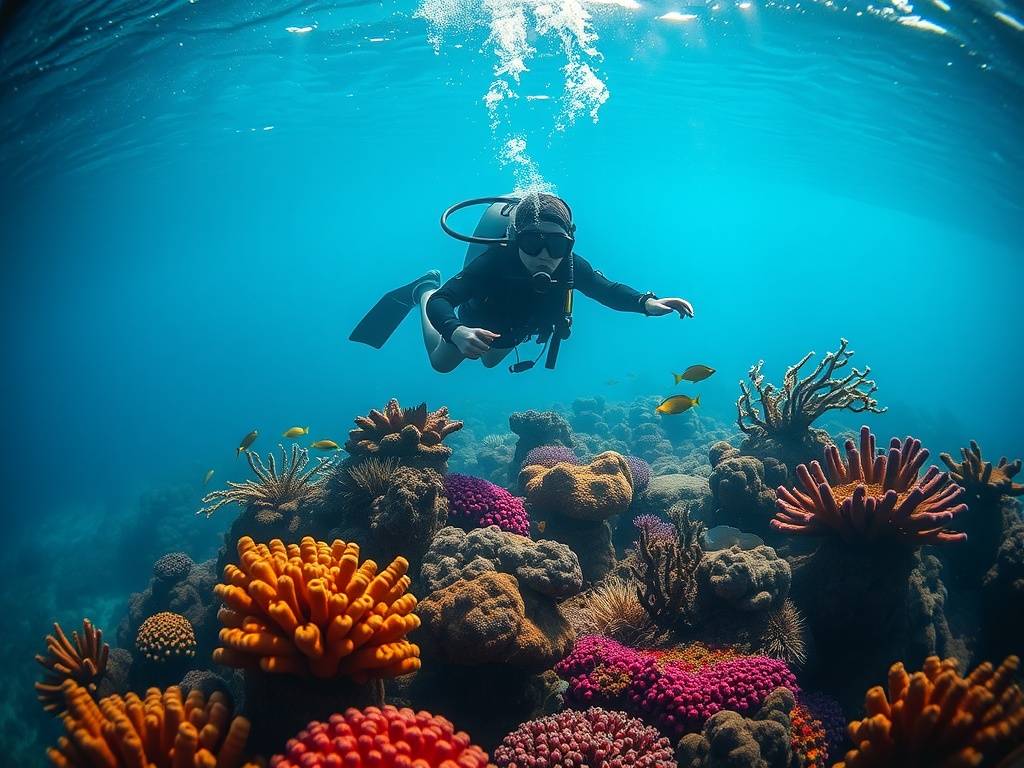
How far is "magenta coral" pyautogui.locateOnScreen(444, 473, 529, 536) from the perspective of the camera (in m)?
5.79

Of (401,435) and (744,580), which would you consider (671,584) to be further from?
(401,435)

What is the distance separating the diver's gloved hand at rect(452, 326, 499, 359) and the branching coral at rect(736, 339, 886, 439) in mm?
3796

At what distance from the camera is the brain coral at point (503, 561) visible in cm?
401

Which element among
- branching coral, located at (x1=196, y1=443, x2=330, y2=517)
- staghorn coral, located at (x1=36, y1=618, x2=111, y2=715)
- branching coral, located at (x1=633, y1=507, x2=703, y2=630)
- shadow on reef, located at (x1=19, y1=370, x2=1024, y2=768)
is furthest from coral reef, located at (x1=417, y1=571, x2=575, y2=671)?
staghorn coral, located at (x1=36, y1=618, x2=111, y2=715)

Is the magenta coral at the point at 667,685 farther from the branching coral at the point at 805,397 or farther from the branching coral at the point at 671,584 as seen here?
the branching coral at the point at 805,397

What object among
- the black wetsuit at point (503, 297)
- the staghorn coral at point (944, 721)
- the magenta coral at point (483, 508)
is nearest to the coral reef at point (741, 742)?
the staghorn coral at point (944, 721)

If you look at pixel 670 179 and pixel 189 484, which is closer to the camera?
pixel 189 484

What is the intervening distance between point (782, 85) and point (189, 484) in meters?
33.7

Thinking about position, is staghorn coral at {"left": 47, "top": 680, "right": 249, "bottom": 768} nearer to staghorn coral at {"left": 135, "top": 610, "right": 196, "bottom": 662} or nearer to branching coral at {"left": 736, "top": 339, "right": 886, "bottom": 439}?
staghorn coral at {"left": 135, "top": 610, "right": 196, "bottom": 662}

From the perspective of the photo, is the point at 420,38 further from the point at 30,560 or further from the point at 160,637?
the point at 30,560

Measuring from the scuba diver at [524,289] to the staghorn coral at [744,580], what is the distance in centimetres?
287

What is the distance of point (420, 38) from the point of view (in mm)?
19656

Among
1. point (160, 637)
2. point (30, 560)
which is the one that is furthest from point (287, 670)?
point (30, 560)

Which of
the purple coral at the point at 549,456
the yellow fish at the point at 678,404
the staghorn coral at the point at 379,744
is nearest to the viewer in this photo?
the staghorn coral at the point at 379,744
